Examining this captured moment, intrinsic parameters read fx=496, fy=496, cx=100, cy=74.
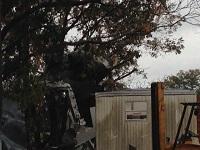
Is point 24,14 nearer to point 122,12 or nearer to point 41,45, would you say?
point 41,45

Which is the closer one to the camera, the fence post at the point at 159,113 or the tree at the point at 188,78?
the fence post at the point at 159,113

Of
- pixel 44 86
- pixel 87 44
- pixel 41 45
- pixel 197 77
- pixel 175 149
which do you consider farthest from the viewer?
pixel 197 77

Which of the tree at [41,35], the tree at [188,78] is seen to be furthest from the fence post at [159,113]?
the tree at [188,78]

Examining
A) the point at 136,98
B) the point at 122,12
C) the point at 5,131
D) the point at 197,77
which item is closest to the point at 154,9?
the point at 122,12

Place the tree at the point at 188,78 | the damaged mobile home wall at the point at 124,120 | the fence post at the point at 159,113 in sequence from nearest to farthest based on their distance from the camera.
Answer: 1. the fence post at the point at 159,113
2. the damaged mobile home wall at the point at 124,120
3. the tree at the point at 188,78

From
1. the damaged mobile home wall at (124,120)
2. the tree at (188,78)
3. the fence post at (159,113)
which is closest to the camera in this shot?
the fence post at (159,113)

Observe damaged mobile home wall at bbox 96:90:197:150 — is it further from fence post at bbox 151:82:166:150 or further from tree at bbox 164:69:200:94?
tree at bbox 164:69:200:94

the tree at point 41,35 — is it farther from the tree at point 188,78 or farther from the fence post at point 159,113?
the tree at point 188,78

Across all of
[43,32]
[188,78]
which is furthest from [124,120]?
[188,78]

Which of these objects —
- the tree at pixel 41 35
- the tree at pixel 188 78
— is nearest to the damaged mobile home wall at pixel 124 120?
the tree at pixel 41 35

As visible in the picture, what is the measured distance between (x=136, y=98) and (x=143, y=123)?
3.01ft

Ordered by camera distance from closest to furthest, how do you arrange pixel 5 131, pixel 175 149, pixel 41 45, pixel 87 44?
pixel 175 149, pixel 5 131, pixel 41 45, pixel 87 44

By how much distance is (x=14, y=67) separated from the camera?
14.7 metres

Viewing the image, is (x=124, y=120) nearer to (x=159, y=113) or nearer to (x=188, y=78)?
(x=159, y=113)
